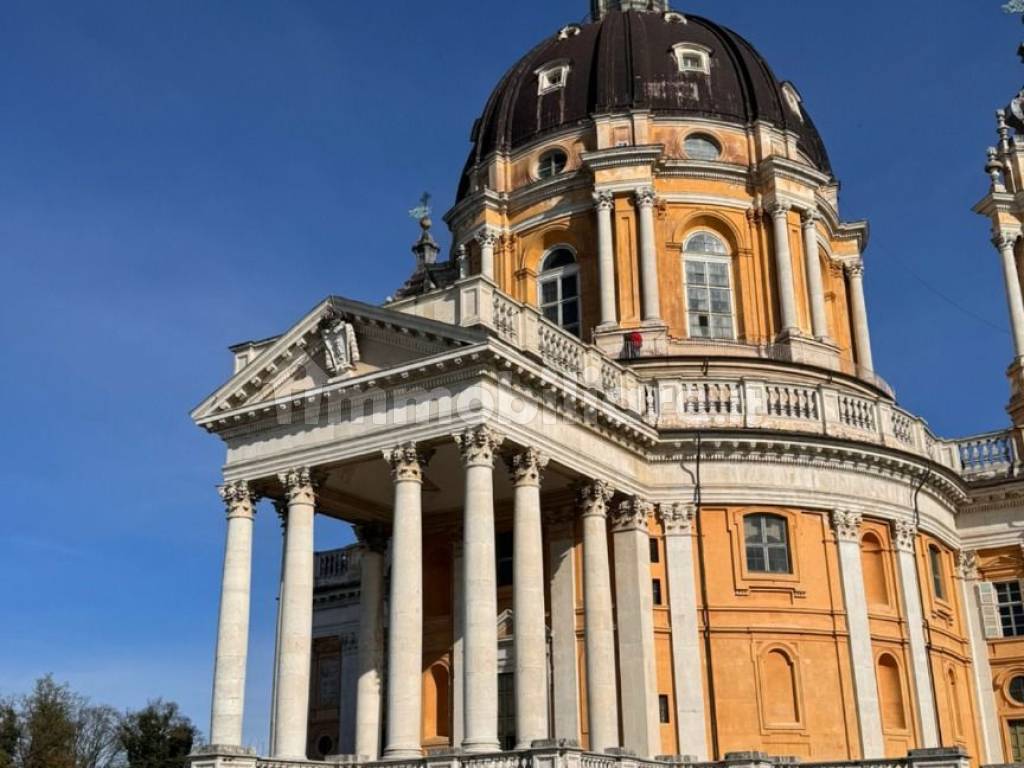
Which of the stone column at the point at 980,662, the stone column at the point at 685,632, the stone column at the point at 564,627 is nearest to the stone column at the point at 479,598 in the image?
the stone column at the point at 564,627

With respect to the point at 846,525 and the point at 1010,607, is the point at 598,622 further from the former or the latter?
the point at 1010,607

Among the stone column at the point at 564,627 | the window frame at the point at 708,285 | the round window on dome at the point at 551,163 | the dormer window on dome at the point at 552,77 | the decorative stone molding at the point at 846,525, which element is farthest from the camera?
the dormer window on dome at the point at 552,77

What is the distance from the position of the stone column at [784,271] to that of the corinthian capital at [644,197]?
3.53 meters

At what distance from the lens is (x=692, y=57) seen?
3769cm

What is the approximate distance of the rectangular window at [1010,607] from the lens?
106 feet

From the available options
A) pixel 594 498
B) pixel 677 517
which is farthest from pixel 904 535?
pixel 594 498

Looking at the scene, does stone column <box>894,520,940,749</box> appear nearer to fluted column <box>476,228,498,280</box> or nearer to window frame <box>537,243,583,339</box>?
window frame <box>537,243,583,339</box>

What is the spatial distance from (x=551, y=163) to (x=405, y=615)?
18.1 metres

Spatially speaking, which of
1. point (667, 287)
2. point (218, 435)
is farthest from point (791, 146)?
point (218, 435)

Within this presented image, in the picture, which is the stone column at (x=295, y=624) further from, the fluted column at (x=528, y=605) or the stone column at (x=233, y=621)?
the fluted column at (x=528, y=605)

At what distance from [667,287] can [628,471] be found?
8.22 metres

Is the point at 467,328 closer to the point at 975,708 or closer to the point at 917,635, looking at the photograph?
the point at 917,635

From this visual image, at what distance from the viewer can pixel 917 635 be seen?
28.8 m

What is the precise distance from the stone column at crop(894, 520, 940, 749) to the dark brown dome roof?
13335mm
